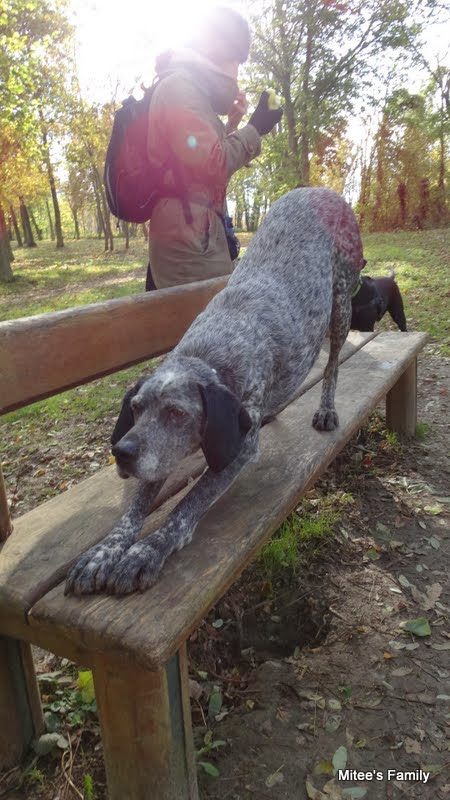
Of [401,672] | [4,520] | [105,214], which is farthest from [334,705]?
[105,214]

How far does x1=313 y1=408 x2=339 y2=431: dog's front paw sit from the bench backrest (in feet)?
3.40

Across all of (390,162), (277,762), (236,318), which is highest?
(390,162)

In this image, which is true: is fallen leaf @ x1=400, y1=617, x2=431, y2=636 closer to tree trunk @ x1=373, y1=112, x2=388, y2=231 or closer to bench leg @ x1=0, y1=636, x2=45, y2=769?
→ bench leg @ x1=0, y1=636, x2=45, y2=769

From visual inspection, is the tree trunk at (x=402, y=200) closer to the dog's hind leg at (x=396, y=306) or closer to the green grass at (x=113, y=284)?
the green grass at (x=113, y=284)

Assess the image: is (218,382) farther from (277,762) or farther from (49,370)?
(277,762)

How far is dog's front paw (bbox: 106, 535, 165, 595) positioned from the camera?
5.89 feet

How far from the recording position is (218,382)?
2.15 metres

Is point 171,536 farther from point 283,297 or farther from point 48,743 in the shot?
point 283,297

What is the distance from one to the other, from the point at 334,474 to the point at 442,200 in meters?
19.8

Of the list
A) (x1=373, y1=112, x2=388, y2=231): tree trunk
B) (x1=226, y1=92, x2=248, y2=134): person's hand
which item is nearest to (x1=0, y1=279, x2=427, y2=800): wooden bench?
(x1=226, y1=92, x2=248, y2=134): person's hand

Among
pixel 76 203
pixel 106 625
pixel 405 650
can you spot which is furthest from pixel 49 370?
Result: pixel 76 203

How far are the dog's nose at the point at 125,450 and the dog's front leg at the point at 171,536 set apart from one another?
0.29 metres

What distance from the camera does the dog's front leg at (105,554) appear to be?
1.81 m

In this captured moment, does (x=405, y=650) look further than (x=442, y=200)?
No
